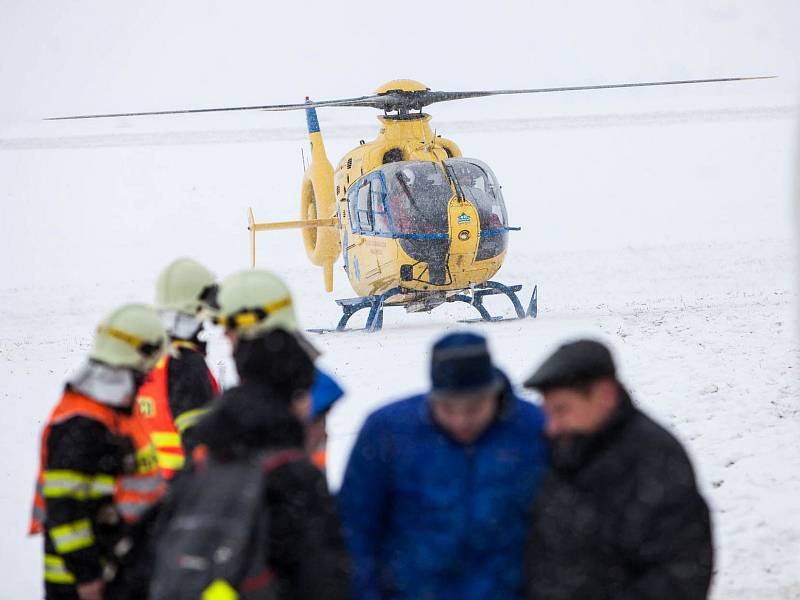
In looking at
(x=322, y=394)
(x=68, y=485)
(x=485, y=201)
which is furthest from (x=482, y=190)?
(x=68, y=485)

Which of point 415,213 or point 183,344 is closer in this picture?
point 183,344

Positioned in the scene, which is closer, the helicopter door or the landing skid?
the helicopter door

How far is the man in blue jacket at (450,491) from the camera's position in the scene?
2.87 m

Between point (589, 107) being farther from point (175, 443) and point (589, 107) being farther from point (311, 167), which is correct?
point (175, 443)

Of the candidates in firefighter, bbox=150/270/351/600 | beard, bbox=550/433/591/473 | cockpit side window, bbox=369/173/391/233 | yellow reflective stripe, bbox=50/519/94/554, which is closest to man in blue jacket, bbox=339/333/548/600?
beard, bbox=550/433/591/473

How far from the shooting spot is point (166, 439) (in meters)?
4.24

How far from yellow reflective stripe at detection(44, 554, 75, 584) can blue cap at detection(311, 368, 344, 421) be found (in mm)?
905

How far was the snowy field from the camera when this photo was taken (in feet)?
26.5

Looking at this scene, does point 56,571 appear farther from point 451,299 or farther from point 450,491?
point 451,299

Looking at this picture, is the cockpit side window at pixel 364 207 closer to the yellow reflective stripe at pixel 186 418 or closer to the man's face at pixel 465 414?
the yellow reflective stripe at pixel 186 418

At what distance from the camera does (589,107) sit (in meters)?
77.2

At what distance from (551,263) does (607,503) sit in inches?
1068

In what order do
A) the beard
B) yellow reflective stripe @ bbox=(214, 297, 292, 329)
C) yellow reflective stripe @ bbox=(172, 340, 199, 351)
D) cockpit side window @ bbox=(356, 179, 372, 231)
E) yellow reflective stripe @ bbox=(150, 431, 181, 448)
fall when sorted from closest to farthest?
the beard
yellow reflective stripe @ bbox=(214, 297, 292, 329)
yellow reflective stripe @ bbox=(150, 431, 181, 448)
yellow reflective stripe @ bbox=(172, 340, 199, 351)
cockpit side window @ bbox=(356, 179, 372, 231)

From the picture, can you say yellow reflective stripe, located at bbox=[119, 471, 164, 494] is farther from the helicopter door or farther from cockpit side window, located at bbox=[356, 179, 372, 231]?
cockpit side window, located at bbox=[356, 179, 372, 231]
